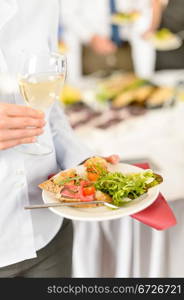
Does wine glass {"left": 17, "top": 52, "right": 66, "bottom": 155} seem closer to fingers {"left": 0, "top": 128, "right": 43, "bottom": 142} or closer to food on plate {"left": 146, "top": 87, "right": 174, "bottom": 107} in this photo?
fingers {"left": 0, "top": 128, "right": 43, "bottom": 142}

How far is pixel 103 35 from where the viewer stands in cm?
498

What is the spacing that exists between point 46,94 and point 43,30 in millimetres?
221

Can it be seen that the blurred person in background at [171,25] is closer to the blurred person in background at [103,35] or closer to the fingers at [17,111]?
the blurred person in background at [103,35]

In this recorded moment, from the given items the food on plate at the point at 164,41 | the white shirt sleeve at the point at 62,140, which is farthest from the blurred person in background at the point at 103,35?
the white shirt sleeve at the point at 62,140

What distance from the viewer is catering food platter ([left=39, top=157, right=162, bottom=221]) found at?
0.97 m

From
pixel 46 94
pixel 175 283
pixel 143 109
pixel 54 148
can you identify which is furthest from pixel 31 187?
pixel 143 109

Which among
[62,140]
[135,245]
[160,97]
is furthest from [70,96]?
[62,140]

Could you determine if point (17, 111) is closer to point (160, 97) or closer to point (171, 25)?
point (160, 97)

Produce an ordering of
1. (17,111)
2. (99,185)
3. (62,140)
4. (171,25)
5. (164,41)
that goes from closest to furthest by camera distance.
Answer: (17,111) < (99,185) < (62,140) < (164,41) < (171,25)

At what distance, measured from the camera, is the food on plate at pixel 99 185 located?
3.33 ft

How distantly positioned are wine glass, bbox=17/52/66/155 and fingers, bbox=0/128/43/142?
0.38 ft

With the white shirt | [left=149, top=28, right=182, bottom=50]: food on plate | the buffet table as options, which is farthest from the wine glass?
[left=149, top=28, right=182, bottom=50]: food on plate

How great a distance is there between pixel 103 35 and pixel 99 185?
4.14 metres

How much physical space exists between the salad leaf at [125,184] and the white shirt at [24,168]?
7.4 inches
